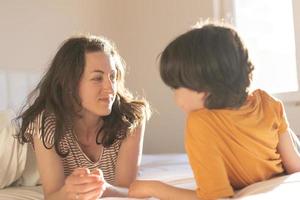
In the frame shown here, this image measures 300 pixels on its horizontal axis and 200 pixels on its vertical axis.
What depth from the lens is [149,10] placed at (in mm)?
2701

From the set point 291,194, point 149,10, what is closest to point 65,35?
point 149,10

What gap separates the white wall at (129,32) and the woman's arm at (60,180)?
996mm

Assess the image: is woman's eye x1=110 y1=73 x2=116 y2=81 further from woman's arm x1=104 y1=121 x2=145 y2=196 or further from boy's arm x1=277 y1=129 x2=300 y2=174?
boy's arm x1=277 y1=129 x2=300 y2=174

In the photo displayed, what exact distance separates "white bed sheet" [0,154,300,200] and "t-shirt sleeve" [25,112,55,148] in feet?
0.53

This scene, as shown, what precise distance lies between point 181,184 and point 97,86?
1.16ft

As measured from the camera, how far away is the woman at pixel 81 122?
49.6 inches

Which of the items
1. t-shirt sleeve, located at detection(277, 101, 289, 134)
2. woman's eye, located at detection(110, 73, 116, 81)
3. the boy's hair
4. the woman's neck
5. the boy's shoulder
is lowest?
the woman's neck

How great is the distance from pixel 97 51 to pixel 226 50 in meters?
0.55

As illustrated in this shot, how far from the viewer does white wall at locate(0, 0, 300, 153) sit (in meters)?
2.20

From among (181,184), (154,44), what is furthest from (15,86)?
(181,184)

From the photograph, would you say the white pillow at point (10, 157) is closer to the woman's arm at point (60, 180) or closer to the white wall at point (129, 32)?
the woman's arm at point (60, 180)

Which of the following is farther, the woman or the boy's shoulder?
the woman

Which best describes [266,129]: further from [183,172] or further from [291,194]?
[183,172]

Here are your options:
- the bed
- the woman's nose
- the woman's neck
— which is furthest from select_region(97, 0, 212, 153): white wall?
the woman's nose
